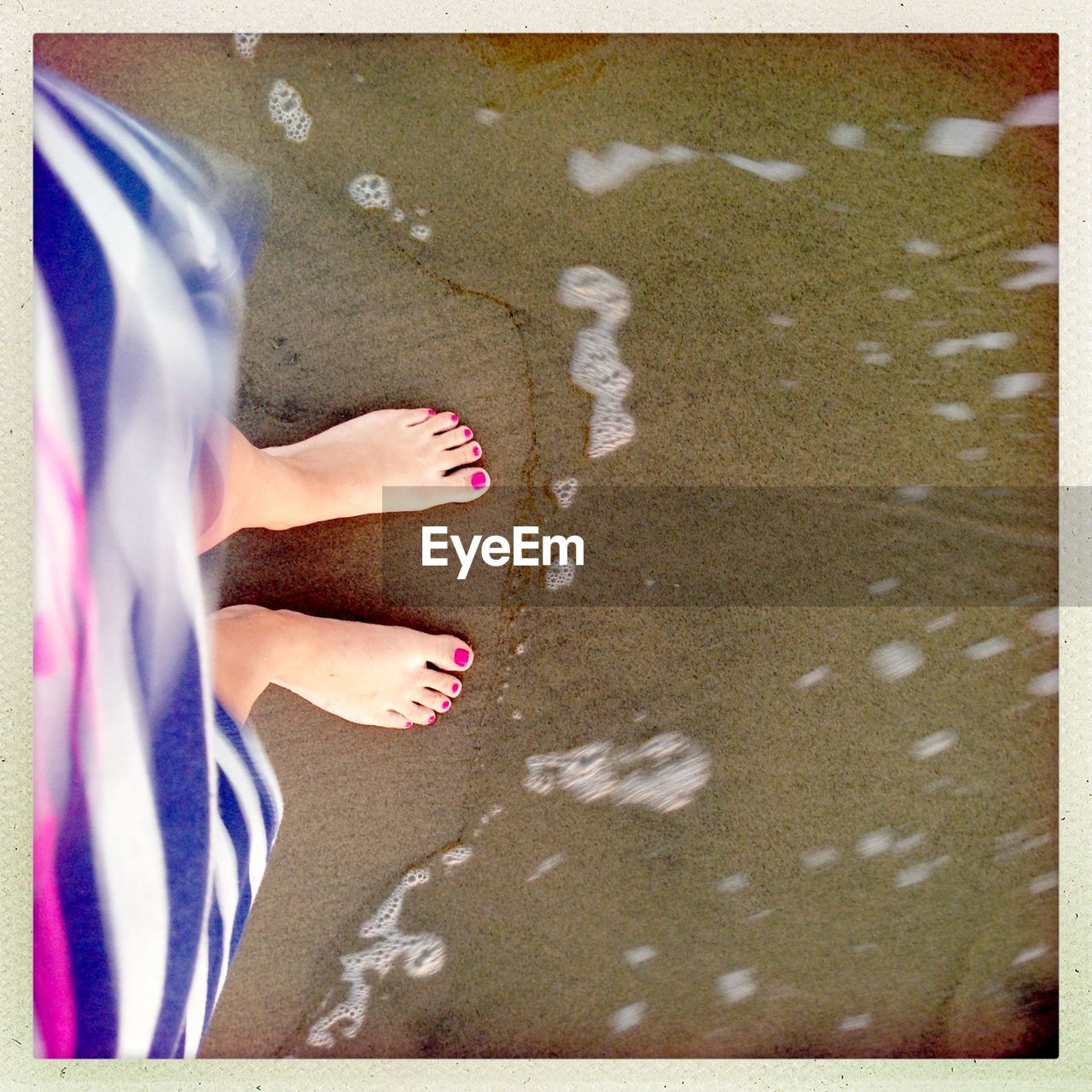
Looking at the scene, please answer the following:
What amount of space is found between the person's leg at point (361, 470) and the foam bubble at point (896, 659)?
669 millimetres

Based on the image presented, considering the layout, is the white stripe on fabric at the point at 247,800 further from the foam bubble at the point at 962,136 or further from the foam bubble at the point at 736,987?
the foam bubble at the point at 962,136

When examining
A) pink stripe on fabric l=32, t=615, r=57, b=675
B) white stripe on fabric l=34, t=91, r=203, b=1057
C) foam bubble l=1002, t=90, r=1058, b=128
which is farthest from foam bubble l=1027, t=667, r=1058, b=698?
pink stripe on fabric l=32, t=615, r=57, b=675

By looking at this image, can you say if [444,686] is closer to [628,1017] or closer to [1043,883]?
[628,1017]

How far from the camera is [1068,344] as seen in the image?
1.03 m

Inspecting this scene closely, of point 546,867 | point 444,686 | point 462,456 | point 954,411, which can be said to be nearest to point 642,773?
point 546,867

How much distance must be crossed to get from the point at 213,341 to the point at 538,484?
54cm

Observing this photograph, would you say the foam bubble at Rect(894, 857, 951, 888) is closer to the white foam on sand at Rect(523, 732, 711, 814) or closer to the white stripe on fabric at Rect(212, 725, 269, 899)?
the white foam on sand at Rect(523, 732, 711, 814)

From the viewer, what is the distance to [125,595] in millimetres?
1012

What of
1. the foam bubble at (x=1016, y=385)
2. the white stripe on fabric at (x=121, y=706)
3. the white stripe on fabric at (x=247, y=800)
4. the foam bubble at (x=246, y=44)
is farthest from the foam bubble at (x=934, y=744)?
the foam bubble at (x=246, y=44)

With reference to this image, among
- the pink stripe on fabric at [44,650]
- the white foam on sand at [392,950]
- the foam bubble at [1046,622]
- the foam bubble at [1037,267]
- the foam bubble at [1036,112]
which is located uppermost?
the foam bubble at [1036,112]

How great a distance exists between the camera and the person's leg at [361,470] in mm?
1028

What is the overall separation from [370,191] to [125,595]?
0.71 m
